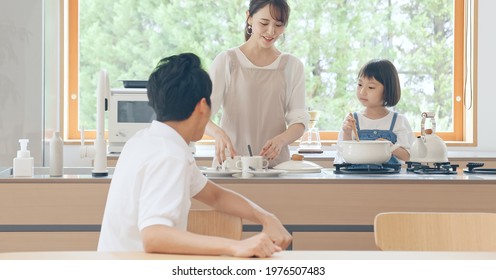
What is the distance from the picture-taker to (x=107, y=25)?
5.40 m

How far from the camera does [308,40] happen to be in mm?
5387

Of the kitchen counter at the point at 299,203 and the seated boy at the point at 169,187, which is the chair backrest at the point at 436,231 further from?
the kitchen counter at the point at 299,203

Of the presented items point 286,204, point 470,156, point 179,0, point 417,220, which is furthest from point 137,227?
point 179,0

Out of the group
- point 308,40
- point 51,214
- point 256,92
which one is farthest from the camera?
point 308,40

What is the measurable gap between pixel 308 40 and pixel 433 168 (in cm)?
245

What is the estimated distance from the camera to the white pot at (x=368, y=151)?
2955 mm

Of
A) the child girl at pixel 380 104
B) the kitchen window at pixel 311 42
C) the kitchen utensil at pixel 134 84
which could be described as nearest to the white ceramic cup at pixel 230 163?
the child girl at pixel 380 104

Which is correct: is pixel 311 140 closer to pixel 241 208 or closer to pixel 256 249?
pixel 241 208

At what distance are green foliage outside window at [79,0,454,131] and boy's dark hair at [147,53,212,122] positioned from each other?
137 inches

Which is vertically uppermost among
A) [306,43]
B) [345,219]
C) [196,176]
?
[306,43]

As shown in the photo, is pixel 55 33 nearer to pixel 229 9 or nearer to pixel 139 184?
pixel 229 9

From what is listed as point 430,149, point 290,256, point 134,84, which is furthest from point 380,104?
point 290,256

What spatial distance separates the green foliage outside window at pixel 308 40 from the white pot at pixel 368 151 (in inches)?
95.1

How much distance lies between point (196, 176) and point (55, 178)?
3.11 ft
